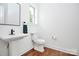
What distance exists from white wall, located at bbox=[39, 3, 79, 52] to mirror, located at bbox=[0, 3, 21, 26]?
22.0 inches

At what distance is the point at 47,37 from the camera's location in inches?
69.3

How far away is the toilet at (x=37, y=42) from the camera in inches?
68.0

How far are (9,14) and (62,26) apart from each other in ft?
4.09

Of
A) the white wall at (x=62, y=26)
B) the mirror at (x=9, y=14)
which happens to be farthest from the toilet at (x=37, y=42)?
the mirror at (x=9, y=14)

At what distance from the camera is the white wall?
174 centimetres

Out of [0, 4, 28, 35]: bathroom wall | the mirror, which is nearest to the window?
[0, 4, 28, 35]: bathroom wall

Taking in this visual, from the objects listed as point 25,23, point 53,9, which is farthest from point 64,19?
point 25,23

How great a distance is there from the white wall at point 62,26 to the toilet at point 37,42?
0.13m

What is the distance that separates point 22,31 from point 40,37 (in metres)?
0.44

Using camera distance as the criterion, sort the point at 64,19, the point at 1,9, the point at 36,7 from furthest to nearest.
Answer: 1. the point at 64,19
2. the point at 36,7
3. the point at 1,9

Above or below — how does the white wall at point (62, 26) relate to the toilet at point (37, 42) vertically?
above

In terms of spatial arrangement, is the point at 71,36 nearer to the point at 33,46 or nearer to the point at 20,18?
the point at 33,46

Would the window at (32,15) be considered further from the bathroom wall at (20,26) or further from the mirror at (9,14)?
the mirror at (9,14)

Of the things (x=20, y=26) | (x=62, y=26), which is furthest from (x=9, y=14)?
(x=62, y=26)
